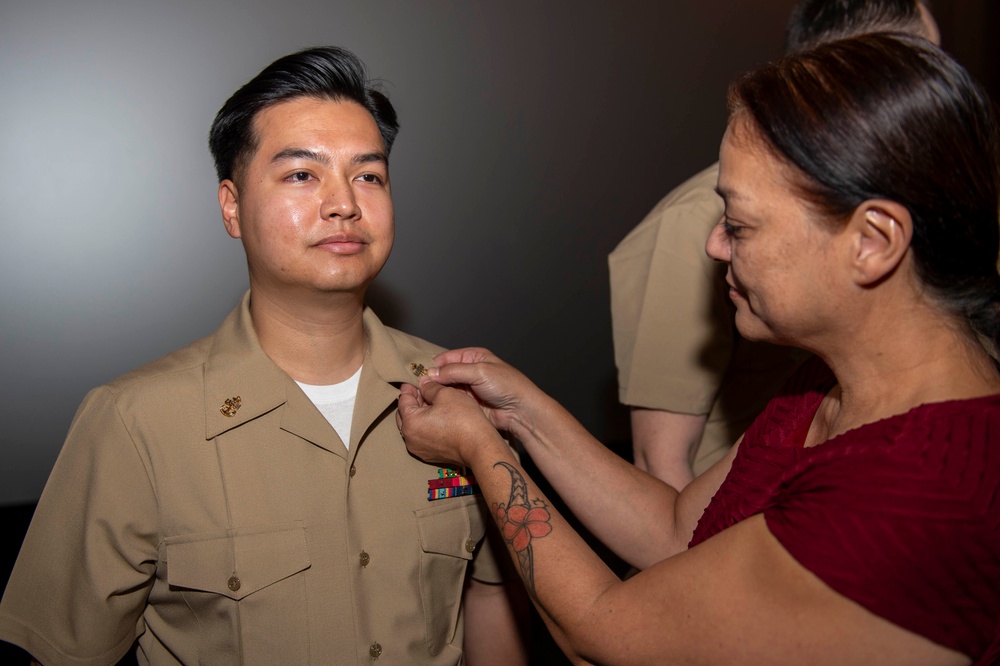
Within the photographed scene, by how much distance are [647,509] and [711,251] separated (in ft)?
1.86

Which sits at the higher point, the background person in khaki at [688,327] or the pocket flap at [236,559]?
the background person in khaki at [688,327]

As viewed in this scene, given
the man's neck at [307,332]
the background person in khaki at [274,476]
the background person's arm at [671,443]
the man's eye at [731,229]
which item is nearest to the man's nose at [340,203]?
the background person in khaki at [274,476]

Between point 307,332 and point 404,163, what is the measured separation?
45.1 inches

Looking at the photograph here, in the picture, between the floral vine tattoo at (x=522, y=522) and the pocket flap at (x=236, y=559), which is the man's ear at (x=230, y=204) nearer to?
the pocket flap at (x=236, y=559)

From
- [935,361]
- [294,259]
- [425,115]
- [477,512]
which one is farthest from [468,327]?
[935,361]

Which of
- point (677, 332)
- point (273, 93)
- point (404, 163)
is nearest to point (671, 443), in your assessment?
point (677, 332)

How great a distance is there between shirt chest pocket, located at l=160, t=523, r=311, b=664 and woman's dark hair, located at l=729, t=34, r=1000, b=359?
1040mm

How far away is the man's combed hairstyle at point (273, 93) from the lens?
5.08 ft

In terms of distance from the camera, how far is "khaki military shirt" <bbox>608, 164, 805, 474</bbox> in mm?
1857

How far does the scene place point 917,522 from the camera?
100 cm

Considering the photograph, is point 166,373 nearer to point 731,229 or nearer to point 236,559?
point 236,559

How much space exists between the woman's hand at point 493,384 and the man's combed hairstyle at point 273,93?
0.55 m

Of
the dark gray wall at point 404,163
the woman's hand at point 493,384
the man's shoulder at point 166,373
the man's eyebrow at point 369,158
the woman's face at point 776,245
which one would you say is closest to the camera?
the woman's face at point 776,245

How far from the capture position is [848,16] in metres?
1.91
